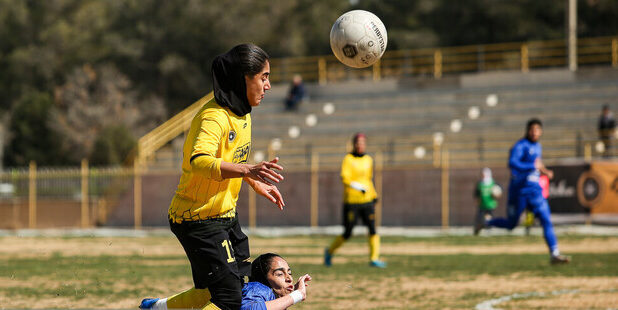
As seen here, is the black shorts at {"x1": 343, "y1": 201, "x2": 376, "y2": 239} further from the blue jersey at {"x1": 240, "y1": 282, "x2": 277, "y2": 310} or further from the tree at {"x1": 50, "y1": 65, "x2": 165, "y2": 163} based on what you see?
the tree at {"x1": 50, "y1": 65, "x2": 165, "y2": 163}

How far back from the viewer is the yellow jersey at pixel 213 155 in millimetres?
5734

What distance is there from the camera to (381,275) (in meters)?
12.8

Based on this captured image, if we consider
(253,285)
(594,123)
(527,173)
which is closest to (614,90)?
(594,123)

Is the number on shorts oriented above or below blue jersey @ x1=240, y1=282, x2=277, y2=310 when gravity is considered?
above

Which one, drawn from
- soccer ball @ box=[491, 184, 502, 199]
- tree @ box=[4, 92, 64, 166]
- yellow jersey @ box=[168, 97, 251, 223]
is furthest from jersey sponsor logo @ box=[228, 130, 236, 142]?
tree @ box=[4, 92, 64, 166]

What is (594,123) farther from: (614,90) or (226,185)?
(226,185)

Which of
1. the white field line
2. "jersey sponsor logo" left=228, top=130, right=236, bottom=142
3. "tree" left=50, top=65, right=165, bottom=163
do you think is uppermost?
"tree" left=50, top=65, right=165, bottom=163

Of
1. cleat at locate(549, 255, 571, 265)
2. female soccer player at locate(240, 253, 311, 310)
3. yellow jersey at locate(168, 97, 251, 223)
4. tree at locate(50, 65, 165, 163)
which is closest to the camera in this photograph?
yellow jersey at locate(168, 97, 251, 223)

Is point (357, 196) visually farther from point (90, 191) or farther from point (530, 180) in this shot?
point (90, 191)

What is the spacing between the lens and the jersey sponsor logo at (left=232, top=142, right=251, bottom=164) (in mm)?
5988

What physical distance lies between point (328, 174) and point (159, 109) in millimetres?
34200

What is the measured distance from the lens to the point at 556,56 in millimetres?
45281

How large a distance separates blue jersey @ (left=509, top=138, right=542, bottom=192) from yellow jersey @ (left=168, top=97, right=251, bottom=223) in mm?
8344

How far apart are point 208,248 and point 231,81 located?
114cm
